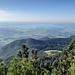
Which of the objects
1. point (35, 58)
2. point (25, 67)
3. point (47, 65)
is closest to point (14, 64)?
point (25, 67)

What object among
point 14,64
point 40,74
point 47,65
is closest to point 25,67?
point 14,64

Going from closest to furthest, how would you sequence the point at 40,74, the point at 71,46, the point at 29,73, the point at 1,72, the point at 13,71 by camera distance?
the point at 13,71, the point at 29,73, the point at 1,72, the point at 40,74, the point at 71,46

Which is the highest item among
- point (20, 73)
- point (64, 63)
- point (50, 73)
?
point (20, 73)

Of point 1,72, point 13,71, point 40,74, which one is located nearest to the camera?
point 13,71

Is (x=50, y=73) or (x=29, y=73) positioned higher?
(x=29, y=73)

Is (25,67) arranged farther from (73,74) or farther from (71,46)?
(71,46)

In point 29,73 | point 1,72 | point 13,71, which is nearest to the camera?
point 13,71

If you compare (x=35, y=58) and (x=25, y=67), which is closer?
(x=25, y=67)

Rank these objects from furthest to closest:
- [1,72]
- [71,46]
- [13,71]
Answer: [71,46] → [1,72] → [13,71]

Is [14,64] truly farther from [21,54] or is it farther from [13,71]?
[21,54]
